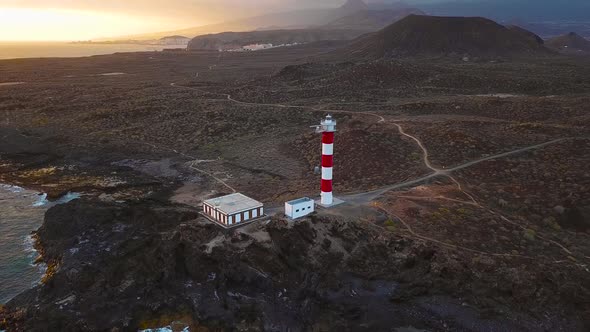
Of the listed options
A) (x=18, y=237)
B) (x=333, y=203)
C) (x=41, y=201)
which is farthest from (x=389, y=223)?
(x=41, y=201)

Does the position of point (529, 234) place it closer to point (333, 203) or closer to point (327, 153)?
point (333, 203)

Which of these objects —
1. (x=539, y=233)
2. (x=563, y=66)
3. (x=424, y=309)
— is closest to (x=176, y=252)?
(x=424, y=309)

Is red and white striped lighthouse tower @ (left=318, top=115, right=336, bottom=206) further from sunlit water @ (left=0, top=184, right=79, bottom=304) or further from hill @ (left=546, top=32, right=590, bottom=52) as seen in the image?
hill @ (left=546, top=32, right=590, bottom=52)

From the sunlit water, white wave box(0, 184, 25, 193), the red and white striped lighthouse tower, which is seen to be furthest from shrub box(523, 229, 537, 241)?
white wave box(0, 184, 25, 193)

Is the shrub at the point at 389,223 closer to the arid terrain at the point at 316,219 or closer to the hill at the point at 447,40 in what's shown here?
the arid terrain at the point at 316,219

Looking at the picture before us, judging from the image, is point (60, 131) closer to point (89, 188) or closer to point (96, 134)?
point (96, 134)

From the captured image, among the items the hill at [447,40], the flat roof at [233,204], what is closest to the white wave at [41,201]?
the flat roof at [233,204]
